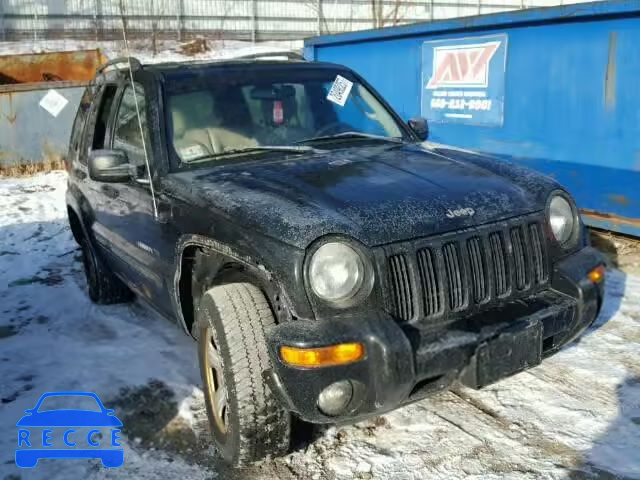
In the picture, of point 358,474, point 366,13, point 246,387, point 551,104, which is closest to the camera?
point 246,387

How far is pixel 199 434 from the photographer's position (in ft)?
10.9

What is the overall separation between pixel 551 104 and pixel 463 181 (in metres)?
3.54

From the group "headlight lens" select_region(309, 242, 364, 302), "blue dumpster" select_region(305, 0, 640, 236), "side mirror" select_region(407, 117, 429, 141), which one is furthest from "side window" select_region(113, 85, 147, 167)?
"blue dumpster" select_region(305, 0, 640, 236)

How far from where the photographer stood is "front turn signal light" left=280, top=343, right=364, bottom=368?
8.06ft

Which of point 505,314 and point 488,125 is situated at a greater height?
point 488,125

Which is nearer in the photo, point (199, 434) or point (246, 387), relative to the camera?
point (246, 387)

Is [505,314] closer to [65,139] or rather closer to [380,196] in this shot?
[380,196]

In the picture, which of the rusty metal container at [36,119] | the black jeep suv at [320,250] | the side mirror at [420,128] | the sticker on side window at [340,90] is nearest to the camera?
the black jeep suv at [320,250]

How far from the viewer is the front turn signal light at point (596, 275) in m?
3.13

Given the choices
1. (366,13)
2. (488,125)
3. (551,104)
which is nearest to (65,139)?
(488,125)

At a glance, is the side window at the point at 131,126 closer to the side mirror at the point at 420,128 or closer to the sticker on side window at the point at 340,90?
the sticker on side window at the point at 340,90

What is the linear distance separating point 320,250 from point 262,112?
4.95ft

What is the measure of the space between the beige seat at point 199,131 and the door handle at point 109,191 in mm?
797

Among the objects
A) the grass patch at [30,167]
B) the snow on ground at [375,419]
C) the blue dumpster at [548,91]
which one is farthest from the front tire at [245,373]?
the grass patch at [30,167]
